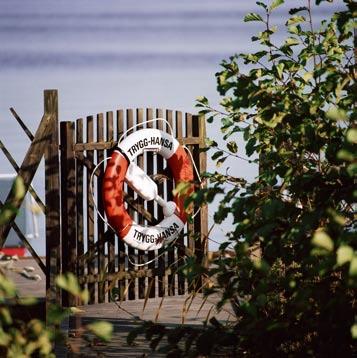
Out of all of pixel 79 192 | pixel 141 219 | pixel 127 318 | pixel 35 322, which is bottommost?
pixel 127 318

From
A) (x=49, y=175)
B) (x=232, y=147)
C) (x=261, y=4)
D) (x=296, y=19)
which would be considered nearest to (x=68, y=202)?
(x=49, y=175)

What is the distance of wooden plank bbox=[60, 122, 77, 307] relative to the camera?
8016 millimetres

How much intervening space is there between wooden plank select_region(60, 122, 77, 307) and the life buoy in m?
0.34

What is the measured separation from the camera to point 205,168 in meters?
8.95

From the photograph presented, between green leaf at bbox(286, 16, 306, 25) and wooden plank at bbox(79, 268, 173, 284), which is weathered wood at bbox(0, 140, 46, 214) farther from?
green leaf at bbox(286, 16, 306, 25)

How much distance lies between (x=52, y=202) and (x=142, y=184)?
70.2 inches

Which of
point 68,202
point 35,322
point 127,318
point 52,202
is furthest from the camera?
point 68,202

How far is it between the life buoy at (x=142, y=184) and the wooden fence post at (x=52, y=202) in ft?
4.55

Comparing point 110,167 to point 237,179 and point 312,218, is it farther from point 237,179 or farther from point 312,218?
point 312,218

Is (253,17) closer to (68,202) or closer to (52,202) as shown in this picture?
(52,202)

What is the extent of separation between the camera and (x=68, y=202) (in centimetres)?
801

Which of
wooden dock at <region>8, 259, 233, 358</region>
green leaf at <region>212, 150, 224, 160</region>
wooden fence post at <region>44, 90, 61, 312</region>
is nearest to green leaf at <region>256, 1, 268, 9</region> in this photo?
green leaf at <region>212, 150, 224, 160</region>

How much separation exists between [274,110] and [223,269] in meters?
0.68

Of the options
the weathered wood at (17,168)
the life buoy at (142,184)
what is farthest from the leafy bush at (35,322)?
the life buoy at (142,184)
